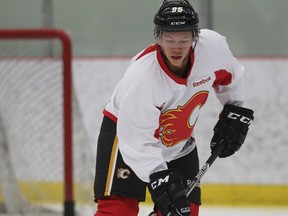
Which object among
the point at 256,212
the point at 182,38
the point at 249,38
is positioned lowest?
the point at 256,212

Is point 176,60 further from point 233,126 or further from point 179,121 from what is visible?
point 233,126

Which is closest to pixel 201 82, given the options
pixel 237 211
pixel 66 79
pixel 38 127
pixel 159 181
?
pixel 159 181

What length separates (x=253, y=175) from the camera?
16.3ft

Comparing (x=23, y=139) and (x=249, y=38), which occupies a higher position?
(x=249, y=38)

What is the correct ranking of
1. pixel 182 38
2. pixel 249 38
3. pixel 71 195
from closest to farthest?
pixel 182 38 < pixel 71 195 < pixel 249 38

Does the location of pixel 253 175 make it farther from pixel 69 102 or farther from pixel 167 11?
pixel 167 11

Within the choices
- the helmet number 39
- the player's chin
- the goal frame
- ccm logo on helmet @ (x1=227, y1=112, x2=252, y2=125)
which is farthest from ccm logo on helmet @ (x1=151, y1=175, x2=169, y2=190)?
the goal frame

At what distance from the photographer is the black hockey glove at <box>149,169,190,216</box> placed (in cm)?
285

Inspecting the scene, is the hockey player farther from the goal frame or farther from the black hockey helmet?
the goal frame

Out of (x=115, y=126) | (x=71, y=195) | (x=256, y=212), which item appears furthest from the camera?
(x=256, y=212)

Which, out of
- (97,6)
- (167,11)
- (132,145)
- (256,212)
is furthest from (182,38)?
(97,6)

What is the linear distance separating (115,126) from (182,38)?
0.46m

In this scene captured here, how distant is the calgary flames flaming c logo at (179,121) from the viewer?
3098mm

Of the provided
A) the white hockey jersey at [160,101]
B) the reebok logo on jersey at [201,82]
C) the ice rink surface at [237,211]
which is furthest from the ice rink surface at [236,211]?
the reebok logo on jersey at [201,82]
